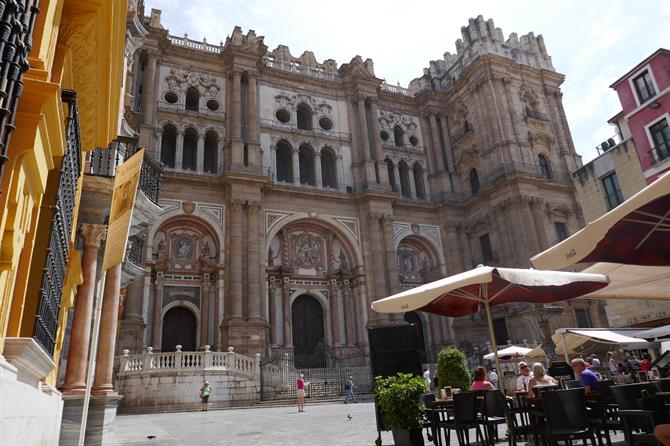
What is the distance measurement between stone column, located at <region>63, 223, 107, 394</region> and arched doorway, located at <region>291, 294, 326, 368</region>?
15.5 m

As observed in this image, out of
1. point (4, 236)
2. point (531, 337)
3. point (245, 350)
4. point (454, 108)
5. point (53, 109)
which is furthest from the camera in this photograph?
point (454, 108)

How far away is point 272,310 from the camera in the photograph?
952 inches

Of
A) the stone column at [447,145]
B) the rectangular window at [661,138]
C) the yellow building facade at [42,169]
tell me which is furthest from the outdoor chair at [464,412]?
the stone column at [447,145]

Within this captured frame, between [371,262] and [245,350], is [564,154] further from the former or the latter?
[245,350]

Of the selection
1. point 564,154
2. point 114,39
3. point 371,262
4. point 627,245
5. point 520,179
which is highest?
point 564,154

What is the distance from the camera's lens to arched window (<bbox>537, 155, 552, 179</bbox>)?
2963 centimetres

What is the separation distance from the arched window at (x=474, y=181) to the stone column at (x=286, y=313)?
13.9 metres

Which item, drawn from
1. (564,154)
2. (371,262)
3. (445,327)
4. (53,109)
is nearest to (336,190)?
(371,262)

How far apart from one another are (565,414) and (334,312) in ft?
67.6

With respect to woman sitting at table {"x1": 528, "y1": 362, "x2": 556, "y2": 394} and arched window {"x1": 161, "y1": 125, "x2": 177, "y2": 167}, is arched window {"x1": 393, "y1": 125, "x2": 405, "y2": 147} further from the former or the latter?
woman sitting at table {"x1": 528, "y1": 362, "x2": 556, "y2": 394}

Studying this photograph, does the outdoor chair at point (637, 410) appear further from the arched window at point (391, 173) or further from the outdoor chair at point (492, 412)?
the arched window at point (391, 173)

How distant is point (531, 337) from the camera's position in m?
23.8

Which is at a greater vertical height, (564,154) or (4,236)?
(564,154)

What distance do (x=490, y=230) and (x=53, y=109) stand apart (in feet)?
90.6
